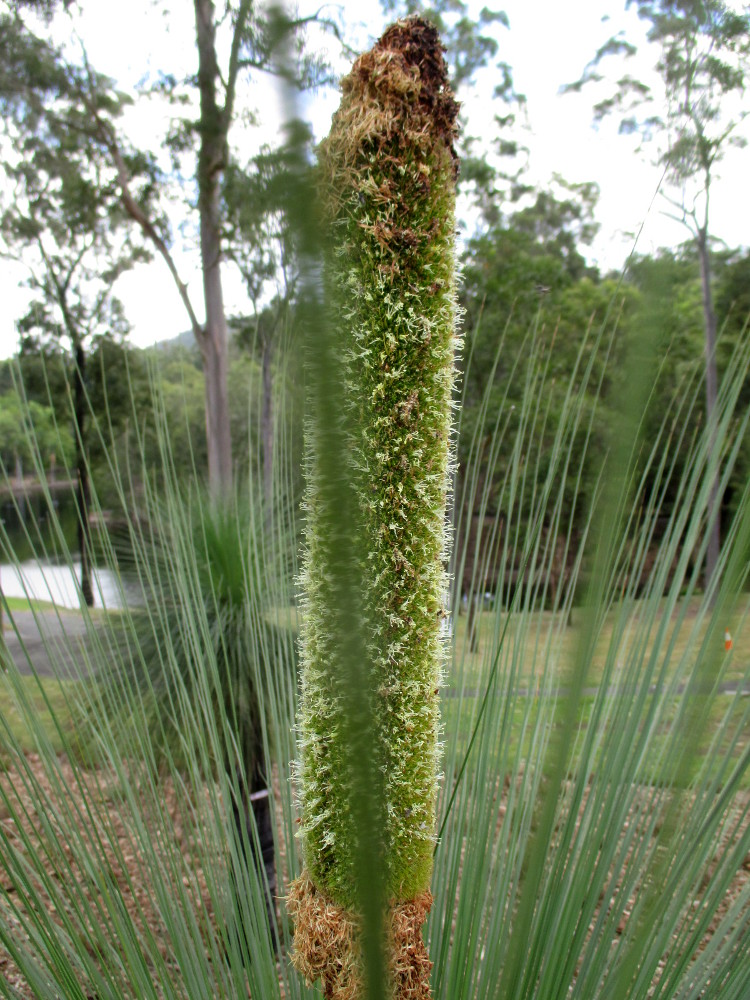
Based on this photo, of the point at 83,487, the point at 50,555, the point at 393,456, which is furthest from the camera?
the point at 83,487

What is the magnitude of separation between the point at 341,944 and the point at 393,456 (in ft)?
1.43

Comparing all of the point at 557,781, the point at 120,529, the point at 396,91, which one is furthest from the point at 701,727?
the point at 120,529

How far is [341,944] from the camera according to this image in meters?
0.67

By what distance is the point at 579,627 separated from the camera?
0.23 meters

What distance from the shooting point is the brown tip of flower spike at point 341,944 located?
0.67 meters

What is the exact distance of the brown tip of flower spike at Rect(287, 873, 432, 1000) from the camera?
67 cm

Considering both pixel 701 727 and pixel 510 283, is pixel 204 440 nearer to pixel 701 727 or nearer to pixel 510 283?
pixel 510 283

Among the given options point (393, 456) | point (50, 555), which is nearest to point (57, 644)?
point (50, 555)

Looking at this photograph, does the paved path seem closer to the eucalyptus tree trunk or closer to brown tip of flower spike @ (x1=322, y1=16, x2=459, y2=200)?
the eucalyptus tree trunk

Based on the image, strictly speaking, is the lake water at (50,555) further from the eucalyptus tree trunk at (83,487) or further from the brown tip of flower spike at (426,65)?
the brown tip of flower spike at (426,65)

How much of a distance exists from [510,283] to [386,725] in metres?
7.81

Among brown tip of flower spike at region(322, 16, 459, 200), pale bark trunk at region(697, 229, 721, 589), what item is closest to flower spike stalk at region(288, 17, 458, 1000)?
brown tip of flower spike at region(322, 16, 459, 200)

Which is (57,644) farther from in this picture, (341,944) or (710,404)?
(710,404)

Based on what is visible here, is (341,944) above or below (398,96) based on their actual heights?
below
